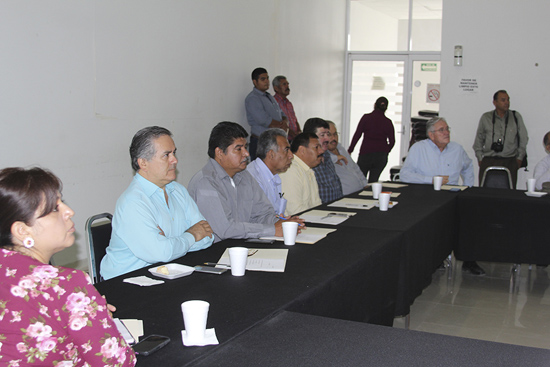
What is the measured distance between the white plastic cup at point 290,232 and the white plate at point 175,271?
0.60 meters

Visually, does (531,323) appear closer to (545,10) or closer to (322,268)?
(322,268)

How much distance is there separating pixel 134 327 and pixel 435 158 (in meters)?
4.24

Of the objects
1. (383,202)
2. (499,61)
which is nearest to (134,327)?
(383,202)

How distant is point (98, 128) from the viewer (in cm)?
480

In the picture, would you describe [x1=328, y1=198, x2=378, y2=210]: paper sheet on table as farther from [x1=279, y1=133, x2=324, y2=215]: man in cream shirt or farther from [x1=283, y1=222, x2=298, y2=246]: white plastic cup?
[x1=283, y1=222, x2=298, y2=246]: white plastic cup

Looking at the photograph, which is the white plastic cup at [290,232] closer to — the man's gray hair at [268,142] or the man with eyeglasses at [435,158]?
the man's gray hair at [268,142]

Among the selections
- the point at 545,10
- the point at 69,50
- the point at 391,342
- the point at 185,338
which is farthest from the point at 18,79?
the point at 545,10

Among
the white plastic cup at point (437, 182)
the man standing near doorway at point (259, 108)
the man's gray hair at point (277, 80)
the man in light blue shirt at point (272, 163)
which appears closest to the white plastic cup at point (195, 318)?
the man in light blue shirt at point (272, 163)

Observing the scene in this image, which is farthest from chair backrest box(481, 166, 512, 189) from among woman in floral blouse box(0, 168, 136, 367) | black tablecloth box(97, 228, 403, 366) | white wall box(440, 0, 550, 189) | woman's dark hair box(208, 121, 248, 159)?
woman in floral blouse box(0, 168, 136, 367)

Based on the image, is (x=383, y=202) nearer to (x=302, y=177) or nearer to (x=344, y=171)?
(x=302, y=177)

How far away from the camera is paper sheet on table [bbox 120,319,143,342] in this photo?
153cm

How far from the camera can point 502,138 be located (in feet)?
23.1

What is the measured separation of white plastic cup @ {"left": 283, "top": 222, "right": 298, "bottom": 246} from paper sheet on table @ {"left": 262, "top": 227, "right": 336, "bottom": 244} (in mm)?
Answer: 63

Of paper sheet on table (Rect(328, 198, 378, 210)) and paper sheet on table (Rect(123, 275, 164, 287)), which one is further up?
paper sheet on table (Rect(123, 275, 164, 287))
